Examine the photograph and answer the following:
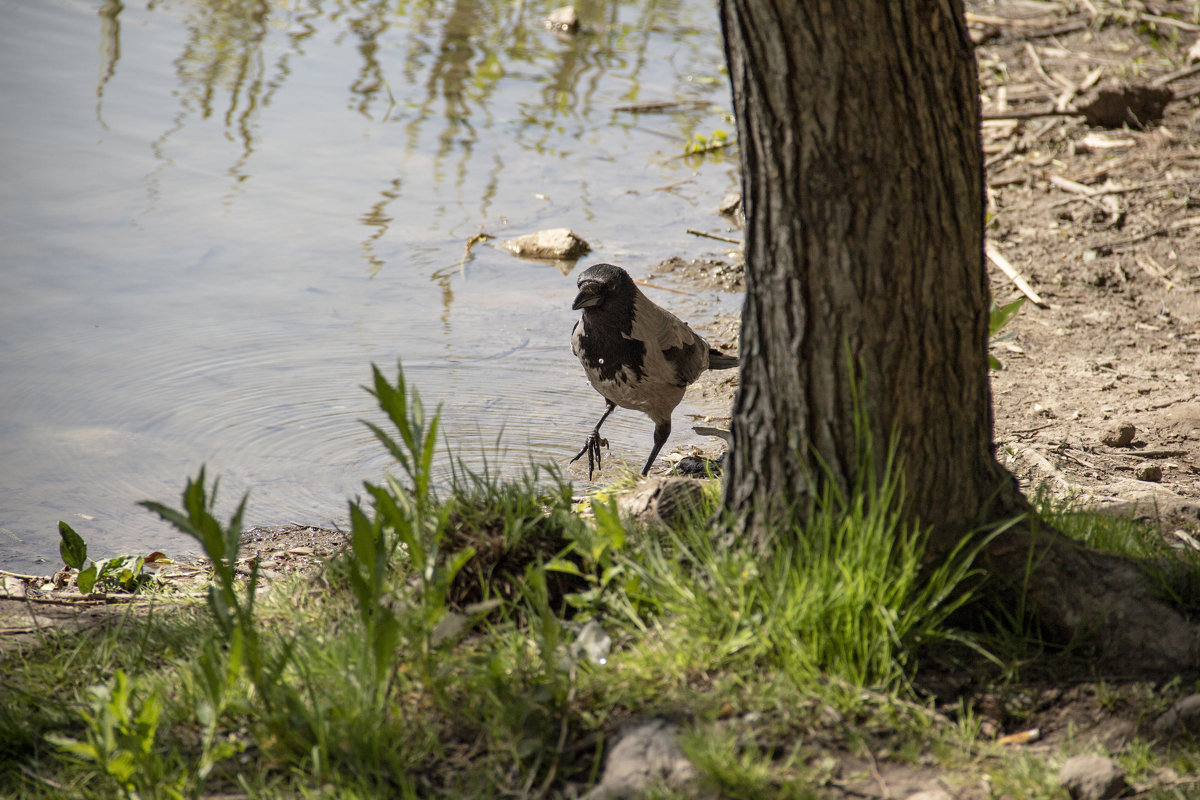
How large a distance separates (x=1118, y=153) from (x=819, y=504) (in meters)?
7.02

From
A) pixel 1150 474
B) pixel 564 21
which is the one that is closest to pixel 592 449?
pixel 1150 474

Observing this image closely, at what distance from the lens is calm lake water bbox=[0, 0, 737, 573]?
17.1ft

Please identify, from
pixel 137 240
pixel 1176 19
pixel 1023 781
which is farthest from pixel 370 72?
pixel 1023 781

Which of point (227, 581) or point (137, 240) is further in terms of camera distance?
point (137, 240)

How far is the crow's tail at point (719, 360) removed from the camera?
562 cm

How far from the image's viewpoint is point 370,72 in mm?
11305

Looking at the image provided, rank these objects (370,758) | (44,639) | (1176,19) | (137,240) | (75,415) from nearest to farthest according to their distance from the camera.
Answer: (370,758) < (44,639) < (75,415) < (137,240) < (1176,19)

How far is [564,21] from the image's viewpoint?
1355 centimetres

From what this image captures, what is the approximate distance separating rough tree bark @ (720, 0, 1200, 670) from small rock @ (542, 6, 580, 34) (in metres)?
11.6

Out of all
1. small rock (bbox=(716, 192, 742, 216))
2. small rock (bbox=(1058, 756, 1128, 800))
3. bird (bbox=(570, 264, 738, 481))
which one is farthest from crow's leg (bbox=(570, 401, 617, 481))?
small rock (bbox=(716, 192, 742, 216))

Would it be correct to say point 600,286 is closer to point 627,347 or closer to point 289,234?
point 627,347

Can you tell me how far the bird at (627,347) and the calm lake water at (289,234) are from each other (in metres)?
0.55

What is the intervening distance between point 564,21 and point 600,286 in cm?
993

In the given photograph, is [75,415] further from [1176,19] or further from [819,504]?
[1176,19]
